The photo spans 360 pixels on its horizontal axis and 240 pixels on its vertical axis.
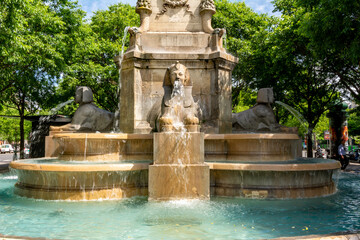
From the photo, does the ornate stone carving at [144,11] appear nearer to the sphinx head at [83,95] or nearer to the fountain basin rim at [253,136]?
the sphinx head at [83,95]

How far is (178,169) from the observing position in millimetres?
8055

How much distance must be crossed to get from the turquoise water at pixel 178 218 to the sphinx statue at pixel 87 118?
4.79 meters

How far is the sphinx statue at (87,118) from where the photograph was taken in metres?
12.8

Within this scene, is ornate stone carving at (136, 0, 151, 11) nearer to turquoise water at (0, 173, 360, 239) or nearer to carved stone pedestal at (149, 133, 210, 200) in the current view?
carved stone pedestal at (149, 133, 210, 200)

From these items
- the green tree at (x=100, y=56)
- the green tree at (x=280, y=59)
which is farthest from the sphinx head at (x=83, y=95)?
the green tree at (x=280, y=59)

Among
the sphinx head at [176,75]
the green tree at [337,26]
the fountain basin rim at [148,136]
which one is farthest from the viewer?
the green tree at [337,26]

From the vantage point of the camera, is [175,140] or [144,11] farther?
[144,11]

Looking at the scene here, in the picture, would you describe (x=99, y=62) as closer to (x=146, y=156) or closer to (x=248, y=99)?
(x=248, y=99)

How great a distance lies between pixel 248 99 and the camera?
3059 centimetres

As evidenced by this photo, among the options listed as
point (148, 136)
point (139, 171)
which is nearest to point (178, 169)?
point (139, 171)

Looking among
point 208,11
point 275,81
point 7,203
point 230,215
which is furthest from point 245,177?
point 275,81

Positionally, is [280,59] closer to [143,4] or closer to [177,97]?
[143,4]

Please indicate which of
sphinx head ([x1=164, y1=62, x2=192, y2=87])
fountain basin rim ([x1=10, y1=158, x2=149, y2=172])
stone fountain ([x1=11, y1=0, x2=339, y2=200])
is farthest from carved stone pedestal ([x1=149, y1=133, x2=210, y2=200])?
sphinx head ([x1=164, y1=62, x2=192, y2=87])

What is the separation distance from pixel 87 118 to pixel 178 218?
25.7ft
